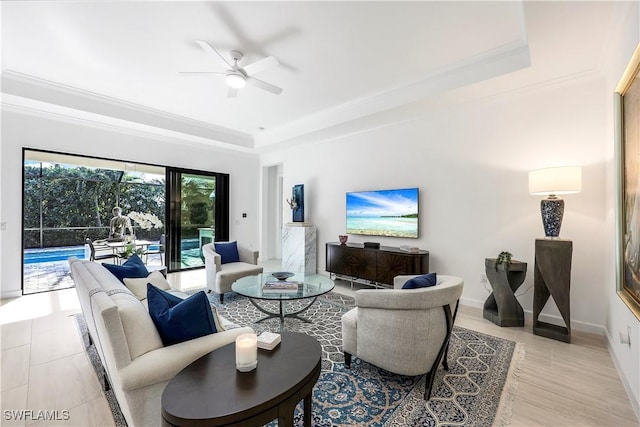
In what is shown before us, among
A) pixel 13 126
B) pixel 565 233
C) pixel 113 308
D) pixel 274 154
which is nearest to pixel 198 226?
pixel 274 154

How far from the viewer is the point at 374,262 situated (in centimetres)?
421

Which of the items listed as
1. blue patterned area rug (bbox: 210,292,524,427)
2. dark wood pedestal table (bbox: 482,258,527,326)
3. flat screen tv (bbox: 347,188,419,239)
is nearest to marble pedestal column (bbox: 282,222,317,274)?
flat screen tv (bbox: 347,188,419,239)

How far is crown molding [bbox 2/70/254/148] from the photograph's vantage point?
135 inches

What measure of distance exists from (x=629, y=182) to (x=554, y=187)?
87cm

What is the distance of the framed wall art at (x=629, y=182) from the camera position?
1.71m

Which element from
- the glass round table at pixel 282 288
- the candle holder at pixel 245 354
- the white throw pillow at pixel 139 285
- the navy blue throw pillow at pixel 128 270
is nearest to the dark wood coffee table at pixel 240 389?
the candle holder at pixel 245 354

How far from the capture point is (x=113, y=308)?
4.34 ft

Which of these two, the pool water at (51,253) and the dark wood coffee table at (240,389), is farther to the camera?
the pool water at (51,253)

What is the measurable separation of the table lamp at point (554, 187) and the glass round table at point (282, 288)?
233 centimetres

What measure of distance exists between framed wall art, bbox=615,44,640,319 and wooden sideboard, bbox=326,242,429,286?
6.49 feet

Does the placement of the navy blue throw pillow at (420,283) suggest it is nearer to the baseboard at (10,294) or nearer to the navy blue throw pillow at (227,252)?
the navy blue throw pillow at (227,252)

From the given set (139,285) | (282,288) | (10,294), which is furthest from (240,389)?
(10,294)

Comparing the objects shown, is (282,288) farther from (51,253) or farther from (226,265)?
(51,253)

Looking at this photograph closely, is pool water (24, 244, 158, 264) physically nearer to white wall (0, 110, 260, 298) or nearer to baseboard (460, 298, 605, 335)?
white wall (0, 110, 260, 298)
